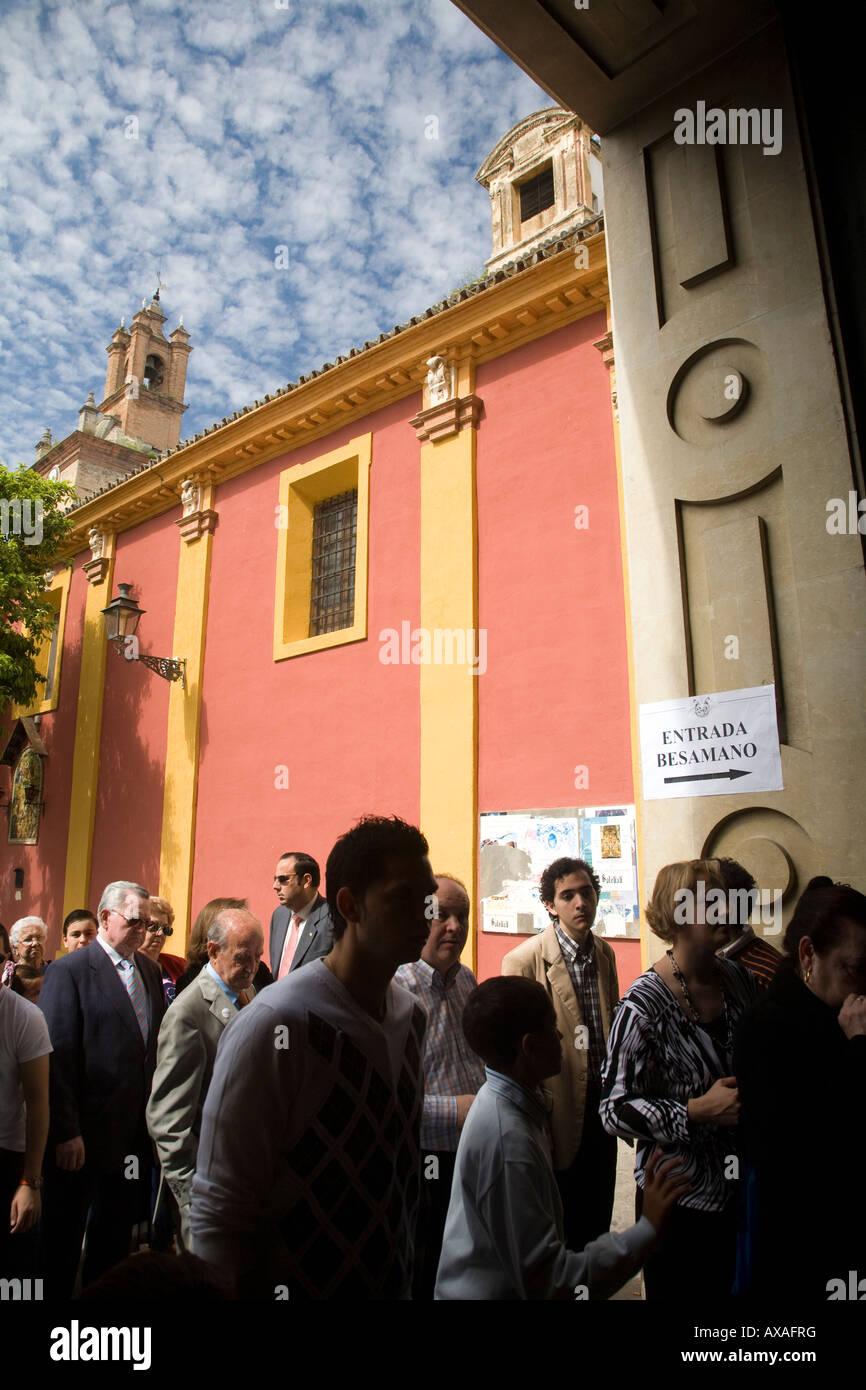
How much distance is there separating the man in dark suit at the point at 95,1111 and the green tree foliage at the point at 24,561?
11.7 metres

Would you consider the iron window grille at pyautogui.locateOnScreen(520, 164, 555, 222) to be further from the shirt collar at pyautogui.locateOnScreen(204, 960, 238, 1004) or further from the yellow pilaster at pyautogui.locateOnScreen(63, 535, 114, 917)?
the shirt collar at pyautogui.locateOnScreen(204, 960, 238, 1004)

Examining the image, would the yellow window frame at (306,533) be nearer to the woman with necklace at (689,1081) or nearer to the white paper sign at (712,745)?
the white paper sign at (712,745)

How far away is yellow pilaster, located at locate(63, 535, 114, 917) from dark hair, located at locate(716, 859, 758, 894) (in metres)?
12.1

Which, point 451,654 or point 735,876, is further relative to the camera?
point 451,654

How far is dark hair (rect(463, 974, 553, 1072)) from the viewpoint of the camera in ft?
6.80

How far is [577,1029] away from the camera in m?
3.80

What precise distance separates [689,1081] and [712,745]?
58.9 inches

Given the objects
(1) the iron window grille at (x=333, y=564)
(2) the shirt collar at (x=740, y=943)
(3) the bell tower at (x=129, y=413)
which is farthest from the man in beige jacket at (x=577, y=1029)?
(3) the bell tower at (x=129, y=413)

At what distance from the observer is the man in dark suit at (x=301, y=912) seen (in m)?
5.27

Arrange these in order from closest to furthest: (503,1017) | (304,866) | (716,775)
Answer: (503,1017), (716,775), (304,866)

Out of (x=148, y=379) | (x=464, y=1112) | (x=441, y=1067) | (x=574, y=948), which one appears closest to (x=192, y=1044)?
(x=441, y=1067)

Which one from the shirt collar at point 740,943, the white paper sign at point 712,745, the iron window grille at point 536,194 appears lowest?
the shirt collar at point 740,943

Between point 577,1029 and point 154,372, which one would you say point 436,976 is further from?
point 154,372

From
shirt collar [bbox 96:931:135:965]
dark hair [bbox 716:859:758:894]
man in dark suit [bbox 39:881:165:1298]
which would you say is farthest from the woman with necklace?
shirt collar [bbox 96:931:135:965]
